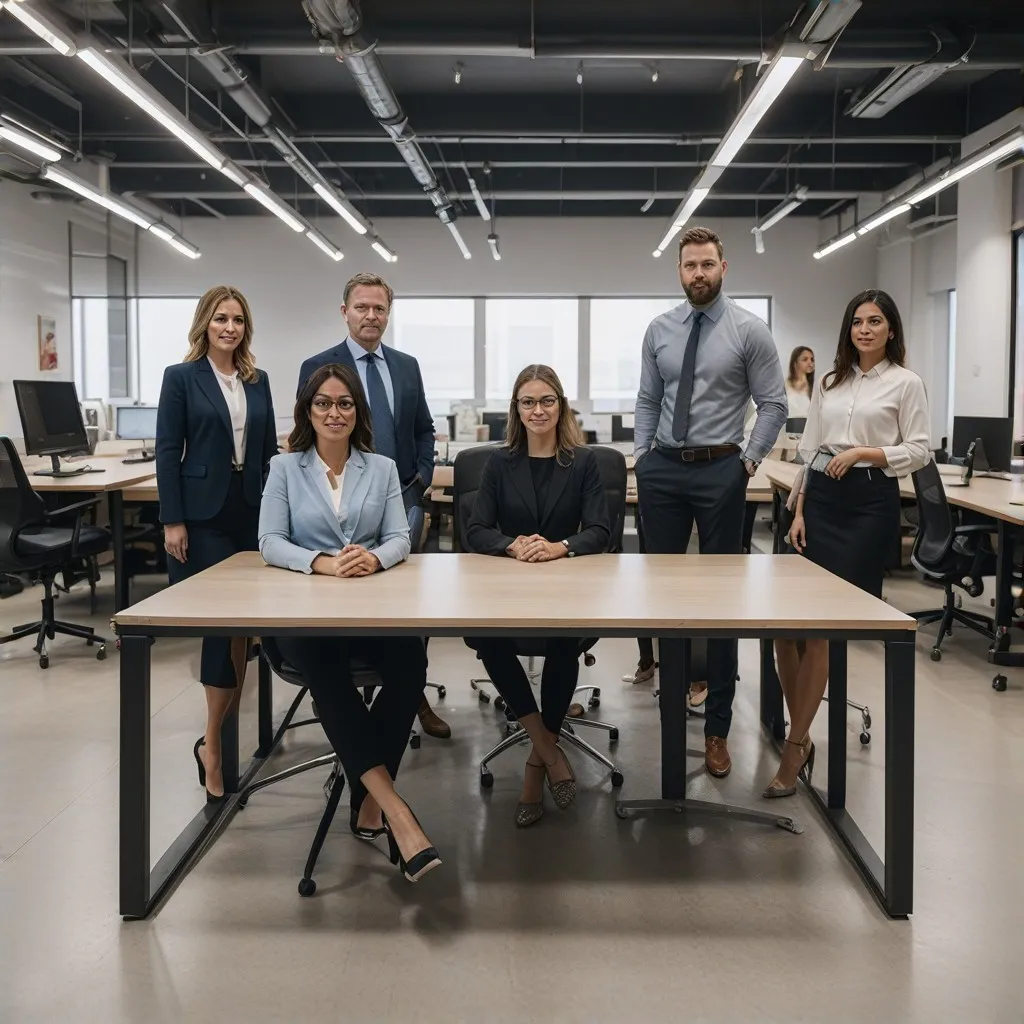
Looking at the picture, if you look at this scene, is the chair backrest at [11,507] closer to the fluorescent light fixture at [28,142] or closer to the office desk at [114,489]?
the office desk at [114,489]

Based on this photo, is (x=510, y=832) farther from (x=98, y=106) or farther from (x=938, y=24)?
(x=98, y=106)

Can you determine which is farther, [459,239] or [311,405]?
[459,239]

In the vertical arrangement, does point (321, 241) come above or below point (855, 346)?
above

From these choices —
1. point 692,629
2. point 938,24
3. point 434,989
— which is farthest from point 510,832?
point 938,24

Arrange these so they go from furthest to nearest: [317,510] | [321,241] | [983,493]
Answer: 1. [321,241]
2. [983,493]
3. [317,510]

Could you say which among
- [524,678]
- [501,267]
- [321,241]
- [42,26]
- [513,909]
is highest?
[501,267]

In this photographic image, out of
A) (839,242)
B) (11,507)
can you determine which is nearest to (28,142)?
(11,507)

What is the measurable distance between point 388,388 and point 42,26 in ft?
8.52

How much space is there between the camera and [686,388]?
293cm

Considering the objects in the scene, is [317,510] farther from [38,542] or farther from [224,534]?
[38,542]

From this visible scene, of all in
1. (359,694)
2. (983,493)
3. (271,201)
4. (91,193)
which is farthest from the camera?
(271,201)

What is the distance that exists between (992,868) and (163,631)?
218 centimetres

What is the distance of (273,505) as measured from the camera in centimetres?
254

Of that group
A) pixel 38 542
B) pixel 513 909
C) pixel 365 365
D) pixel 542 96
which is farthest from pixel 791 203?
pixel 513 909
